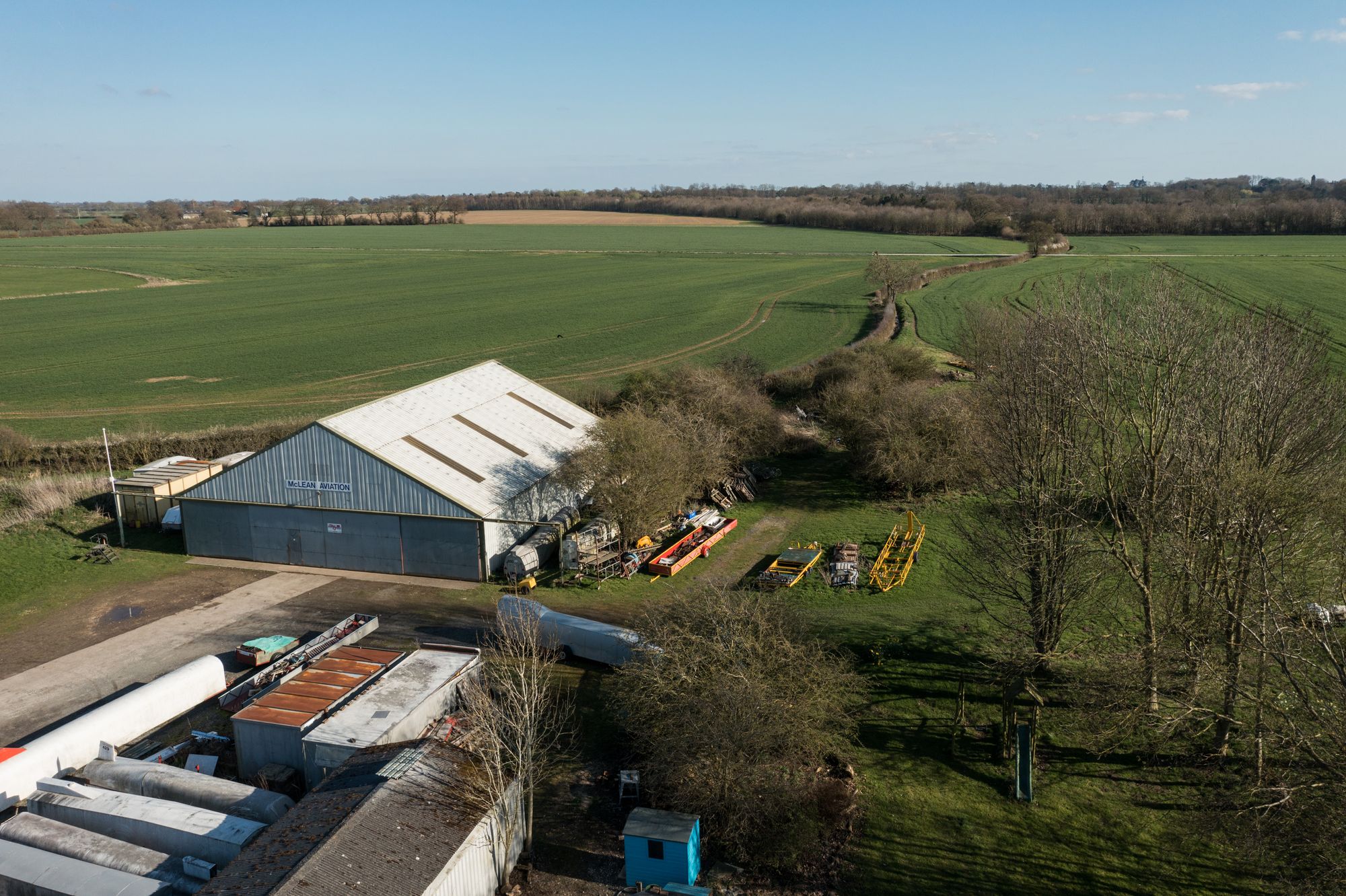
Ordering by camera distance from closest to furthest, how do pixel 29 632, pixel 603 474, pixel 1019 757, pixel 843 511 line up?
pixel 1019 757, pixel 29 632, pixel 603 474, pixel 843 511

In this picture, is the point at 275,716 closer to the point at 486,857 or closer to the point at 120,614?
the point at 486,857

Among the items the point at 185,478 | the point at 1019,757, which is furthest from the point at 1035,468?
the point at 185,478

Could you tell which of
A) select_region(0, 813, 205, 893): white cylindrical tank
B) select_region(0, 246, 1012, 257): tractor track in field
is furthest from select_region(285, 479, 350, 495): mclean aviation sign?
select_region(0, 246, 1012, 257): tractor track in field

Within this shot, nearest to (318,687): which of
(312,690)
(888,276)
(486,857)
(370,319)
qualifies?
(312,690)

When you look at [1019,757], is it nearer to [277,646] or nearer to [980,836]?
[980,836]

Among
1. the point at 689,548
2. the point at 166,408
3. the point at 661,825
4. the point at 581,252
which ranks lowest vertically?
the point at 689,548

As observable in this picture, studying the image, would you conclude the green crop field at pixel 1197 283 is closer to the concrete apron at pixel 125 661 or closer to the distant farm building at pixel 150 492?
the distant farm building at pixel 150 492
